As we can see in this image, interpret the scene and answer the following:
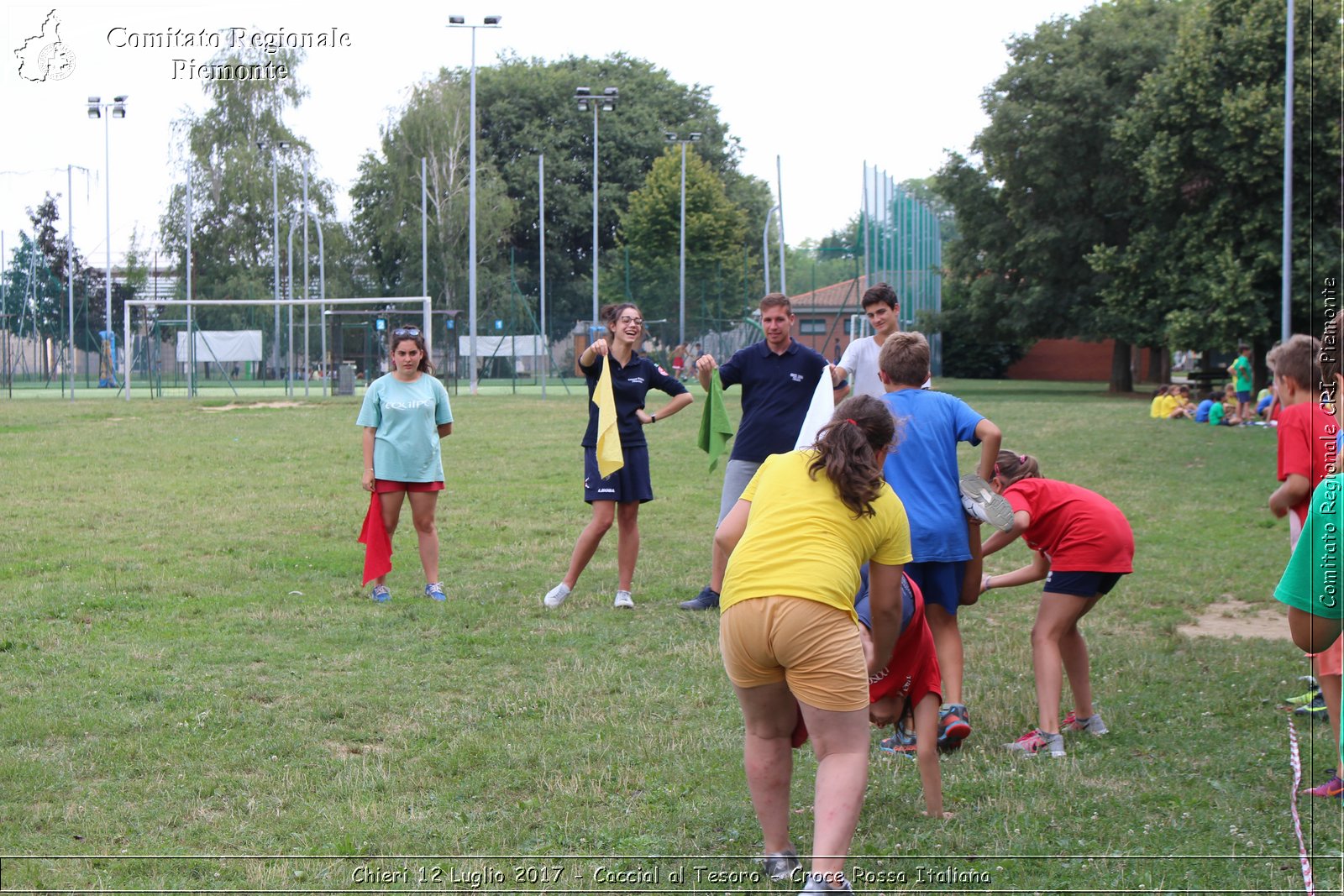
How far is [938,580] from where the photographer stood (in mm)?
4949

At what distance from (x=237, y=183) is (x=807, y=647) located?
171ft

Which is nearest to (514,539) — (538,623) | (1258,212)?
(538,623)

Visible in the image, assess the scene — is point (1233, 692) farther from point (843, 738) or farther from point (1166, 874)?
point (843, 738)

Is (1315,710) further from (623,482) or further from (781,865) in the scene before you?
(623,482)

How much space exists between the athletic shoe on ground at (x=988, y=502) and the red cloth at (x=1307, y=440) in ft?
4.33

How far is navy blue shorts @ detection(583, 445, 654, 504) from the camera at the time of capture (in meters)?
8.11

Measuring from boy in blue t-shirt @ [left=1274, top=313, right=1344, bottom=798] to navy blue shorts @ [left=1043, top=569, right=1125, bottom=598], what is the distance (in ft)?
2.46

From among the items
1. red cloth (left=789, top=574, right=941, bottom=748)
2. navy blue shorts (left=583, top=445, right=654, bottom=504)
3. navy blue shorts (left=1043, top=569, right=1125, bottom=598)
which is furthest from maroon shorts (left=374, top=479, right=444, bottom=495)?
red cloth (left=789, top=574, right=941, bottom=748)

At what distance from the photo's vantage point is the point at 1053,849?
4055 mm

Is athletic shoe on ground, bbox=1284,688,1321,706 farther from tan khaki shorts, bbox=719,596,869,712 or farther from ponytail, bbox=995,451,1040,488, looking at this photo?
tan khaki shorts, bbox=719,596,869,712

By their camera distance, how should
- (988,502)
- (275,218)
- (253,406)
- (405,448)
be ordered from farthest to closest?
(275,218), (253,406), (405,448), (988,502)

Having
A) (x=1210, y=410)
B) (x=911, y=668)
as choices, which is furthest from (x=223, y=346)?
(x=911, y=668)

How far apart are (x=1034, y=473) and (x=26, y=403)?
31965 mm

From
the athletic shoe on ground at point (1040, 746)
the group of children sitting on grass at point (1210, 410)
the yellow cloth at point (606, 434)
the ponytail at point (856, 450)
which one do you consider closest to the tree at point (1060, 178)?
the group of children sitting on grass at point (1210, 410)
